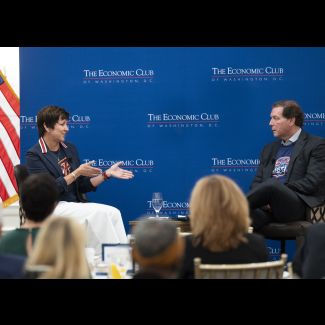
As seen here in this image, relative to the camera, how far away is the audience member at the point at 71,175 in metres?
5.28

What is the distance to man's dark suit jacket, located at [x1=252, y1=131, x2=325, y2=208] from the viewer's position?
5133mm

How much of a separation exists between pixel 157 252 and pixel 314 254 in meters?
1.12

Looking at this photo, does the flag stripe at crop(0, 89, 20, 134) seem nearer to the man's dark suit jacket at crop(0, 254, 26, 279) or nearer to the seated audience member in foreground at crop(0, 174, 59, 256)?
the seated audience member in foreground at crop(0, 174, 59, 256)

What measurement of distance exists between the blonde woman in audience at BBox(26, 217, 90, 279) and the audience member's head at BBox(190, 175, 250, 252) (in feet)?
2.59

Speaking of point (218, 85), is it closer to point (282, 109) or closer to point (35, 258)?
point (282, 109)

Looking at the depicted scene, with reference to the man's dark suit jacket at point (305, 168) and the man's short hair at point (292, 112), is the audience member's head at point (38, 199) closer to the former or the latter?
the man's dark suit jacket at point (305, 168)

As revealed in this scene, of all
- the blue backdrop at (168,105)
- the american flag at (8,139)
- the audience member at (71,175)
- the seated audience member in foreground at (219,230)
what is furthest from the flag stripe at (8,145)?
the seated audience member in foreground at (219,230)

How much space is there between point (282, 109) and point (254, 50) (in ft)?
3.57

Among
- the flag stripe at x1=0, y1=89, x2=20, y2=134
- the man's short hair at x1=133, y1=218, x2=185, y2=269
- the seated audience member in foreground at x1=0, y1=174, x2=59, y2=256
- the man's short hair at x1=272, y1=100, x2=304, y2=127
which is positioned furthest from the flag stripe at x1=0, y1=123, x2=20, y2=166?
the man's short hair at x1=133, y1=218, x2=185, y2=269

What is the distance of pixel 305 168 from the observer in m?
5.32
